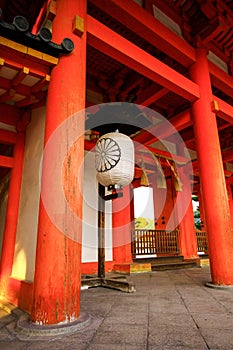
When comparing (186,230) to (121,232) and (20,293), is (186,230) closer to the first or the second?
(121,232)

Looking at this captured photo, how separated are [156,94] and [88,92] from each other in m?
2.02

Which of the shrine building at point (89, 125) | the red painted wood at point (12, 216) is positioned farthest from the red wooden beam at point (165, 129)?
the red painted wood at point (12, 216)

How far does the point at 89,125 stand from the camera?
5602 mm

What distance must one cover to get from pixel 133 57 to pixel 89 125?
2.20 metres

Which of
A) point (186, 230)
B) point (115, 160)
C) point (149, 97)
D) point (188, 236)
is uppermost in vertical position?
point (149, 97)

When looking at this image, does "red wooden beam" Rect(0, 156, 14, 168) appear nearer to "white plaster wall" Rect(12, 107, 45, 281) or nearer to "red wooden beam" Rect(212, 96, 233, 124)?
"white plaster wall" Rect(12, 107, 45, 281)

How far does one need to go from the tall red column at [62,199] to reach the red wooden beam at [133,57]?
48 cm

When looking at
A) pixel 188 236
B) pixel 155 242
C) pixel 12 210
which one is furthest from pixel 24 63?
pixel 188 236

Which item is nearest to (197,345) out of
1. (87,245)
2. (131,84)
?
(87,245)

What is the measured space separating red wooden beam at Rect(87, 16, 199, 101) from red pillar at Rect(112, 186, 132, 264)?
11.0 feet

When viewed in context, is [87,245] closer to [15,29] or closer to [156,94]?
[156,94]

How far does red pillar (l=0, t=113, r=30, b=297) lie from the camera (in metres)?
3.63

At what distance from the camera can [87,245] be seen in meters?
5.46

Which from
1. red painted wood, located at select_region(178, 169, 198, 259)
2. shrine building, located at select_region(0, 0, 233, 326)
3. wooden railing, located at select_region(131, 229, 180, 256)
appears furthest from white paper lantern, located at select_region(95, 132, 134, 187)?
red painted wood, located at select_region(178, 169, 198, 259)
